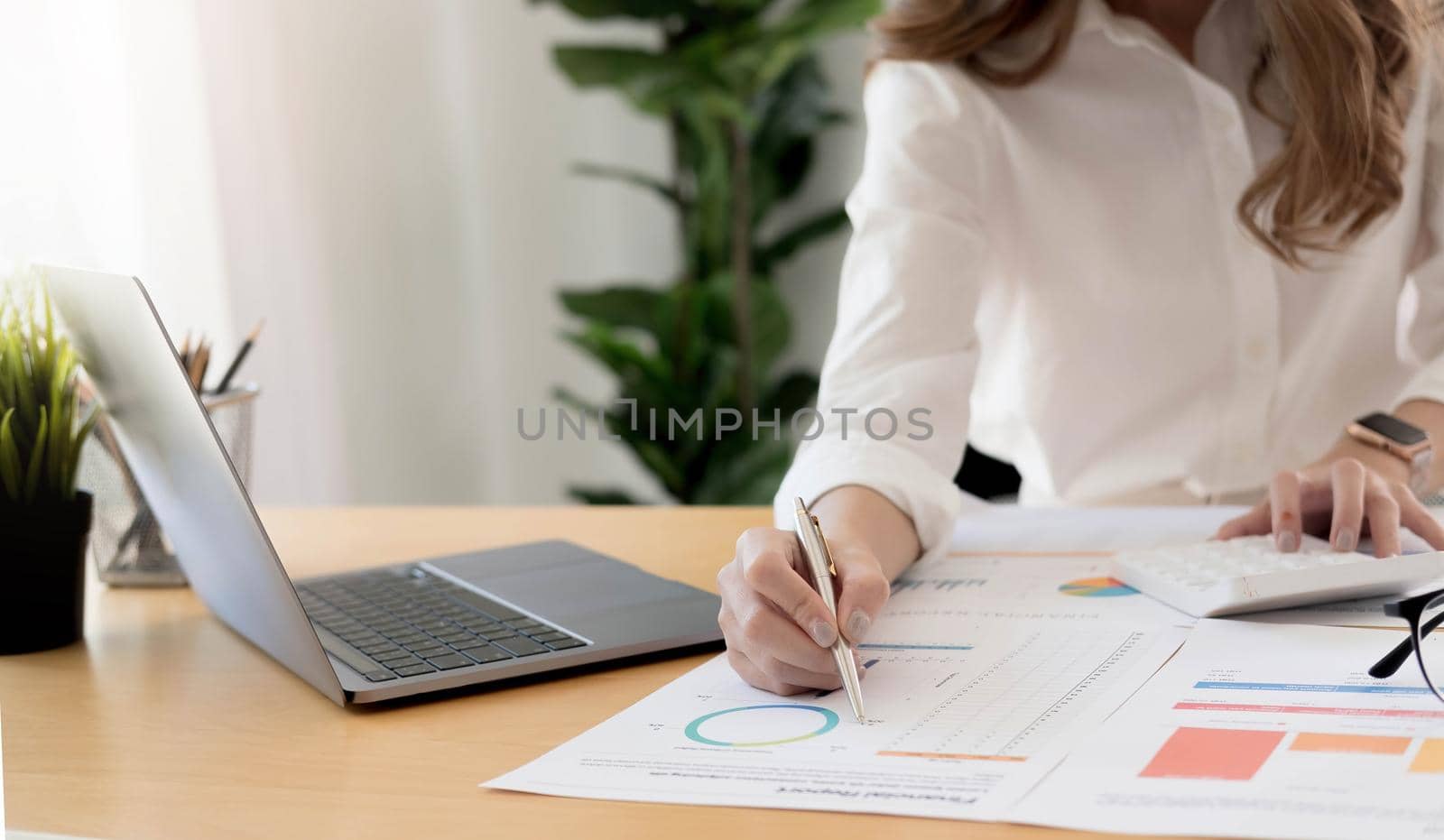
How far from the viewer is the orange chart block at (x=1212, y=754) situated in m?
0.54

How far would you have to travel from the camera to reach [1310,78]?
3.51 feet

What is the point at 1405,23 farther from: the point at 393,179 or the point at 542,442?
the point at 542,442

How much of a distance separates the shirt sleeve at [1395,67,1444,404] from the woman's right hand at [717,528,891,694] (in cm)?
70

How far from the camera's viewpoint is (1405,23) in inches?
42.4

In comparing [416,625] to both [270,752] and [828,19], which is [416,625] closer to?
[270,752]

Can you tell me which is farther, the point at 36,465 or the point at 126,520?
the point at 126,520

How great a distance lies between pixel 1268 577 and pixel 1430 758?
0.68 feet

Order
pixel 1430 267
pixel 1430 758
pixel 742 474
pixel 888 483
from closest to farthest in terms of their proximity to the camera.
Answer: pixel 1430 758 → pixel 888 483 → pixel 1430 267 → pixel 742 474

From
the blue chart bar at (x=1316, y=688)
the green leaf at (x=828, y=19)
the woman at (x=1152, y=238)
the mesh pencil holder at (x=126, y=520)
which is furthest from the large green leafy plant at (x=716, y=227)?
the blue chart bar at (x=1316, y=688)

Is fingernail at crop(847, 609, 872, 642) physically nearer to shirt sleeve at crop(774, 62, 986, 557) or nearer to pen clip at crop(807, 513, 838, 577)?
pen clip at crop(807, 513, 838, 577)

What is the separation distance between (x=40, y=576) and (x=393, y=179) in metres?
1.54

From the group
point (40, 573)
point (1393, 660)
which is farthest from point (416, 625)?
point (1393, 660)

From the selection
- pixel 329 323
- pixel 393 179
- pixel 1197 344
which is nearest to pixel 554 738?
pixel 1197 344

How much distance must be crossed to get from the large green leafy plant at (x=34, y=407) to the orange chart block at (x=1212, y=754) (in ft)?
2.25
